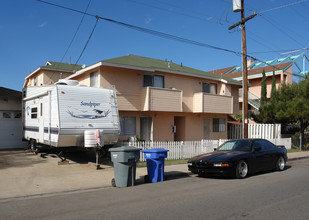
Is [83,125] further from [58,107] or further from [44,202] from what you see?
[44,202]

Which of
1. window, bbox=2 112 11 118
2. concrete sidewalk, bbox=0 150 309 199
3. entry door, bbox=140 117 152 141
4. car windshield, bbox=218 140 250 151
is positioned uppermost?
window, bbox=2 112 11 118

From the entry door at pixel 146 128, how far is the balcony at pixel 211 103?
342 cm

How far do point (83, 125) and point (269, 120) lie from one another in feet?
54.2

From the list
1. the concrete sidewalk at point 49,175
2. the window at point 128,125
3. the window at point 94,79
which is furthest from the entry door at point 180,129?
the concrete sidewalk at point 49,175

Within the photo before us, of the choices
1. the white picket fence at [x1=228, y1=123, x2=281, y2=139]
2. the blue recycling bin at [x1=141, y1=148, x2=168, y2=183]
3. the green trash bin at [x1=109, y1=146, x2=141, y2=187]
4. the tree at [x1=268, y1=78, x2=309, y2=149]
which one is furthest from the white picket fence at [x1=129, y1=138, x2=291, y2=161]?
the tree at [x1=268, y1=78, x2=309, y2=149]

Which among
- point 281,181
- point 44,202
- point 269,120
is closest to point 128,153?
point 44,202

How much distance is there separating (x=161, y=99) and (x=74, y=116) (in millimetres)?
6742

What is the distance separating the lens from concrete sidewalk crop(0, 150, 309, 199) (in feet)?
27.6

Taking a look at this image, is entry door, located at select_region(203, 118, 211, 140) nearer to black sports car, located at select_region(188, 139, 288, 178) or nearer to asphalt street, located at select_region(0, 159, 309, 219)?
black sports car, located at select_region(188, 139, 288, 178)

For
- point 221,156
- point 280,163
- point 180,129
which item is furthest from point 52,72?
point 280,163

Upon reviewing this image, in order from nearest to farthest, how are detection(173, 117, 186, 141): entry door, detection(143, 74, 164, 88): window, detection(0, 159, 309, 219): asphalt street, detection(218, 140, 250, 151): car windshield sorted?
detection(0, 159, 309, 219): asphalt street → detection(218, 140, 250, 151): car windshield → detection(143, 74, 164, 88): window → detection(173, 117, 186, 141): entry door

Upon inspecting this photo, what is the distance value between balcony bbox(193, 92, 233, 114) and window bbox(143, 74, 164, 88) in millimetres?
2735

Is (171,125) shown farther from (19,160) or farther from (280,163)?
(19,160)

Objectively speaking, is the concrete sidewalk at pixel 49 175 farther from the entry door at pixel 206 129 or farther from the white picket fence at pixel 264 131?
the white picket fence at pixel 264 131
